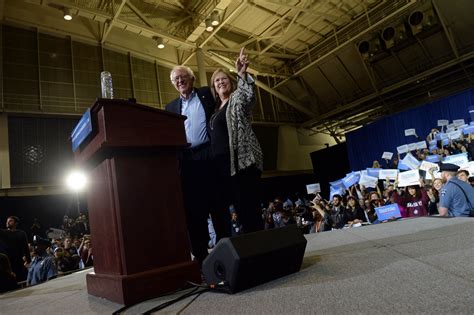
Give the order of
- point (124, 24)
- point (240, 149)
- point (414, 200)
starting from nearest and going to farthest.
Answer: point (240, 149), point (414, 200), point (124, 24)

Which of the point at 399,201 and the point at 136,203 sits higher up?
the point at 136,203

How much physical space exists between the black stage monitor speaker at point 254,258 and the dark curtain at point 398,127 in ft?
28.6

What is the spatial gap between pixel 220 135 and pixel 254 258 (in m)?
0.70

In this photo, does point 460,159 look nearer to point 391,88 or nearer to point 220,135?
point 391,88

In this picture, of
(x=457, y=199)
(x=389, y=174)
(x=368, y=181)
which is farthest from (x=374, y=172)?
(x=457, y=199)

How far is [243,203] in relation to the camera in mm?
1561

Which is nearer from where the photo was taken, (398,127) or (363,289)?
(363,289)

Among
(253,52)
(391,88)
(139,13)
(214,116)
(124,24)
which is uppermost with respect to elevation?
(139,13)

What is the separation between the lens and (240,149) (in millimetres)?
1572

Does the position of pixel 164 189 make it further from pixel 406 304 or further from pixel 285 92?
pixel 285 92

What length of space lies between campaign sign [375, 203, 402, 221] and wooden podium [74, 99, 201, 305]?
393 cm

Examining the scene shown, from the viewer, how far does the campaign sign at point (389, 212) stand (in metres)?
4.59

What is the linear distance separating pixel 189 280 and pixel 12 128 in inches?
326

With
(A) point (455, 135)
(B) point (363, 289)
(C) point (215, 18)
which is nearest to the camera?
(B) point (363, 289)
